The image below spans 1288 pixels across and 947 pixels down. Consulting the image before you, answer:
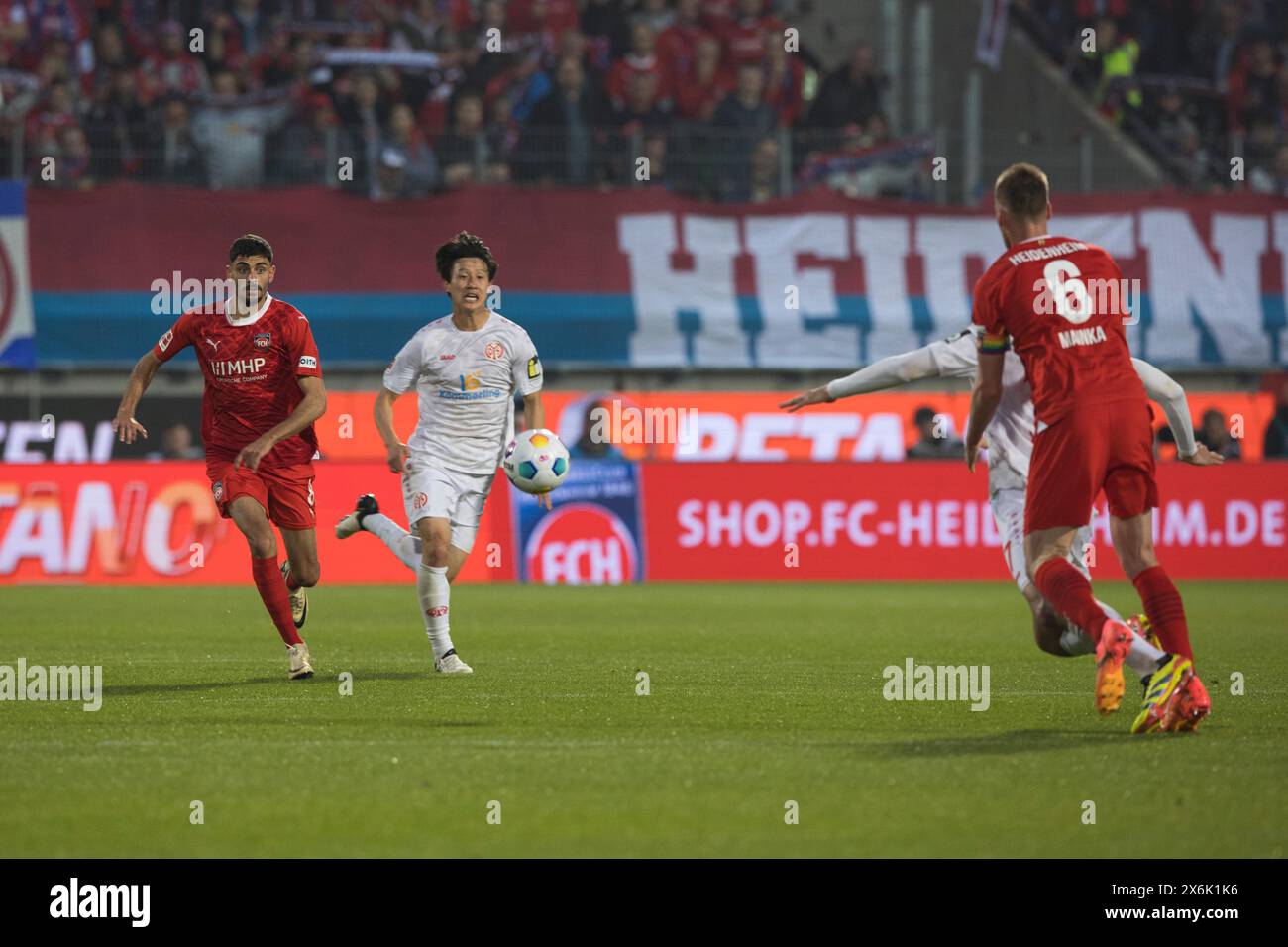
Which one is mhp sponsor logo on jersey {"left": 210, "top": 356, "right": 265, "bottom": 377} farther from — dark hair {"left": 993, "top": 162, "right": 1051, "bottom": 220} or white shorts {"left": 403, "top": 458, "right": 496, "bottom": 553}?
dark hair {"left": 993, "top": 162, "right": 1051, "bottom": 220}

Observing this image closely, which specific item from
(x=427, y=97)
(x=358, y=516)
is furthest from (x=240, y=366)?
(x=427, y=97)

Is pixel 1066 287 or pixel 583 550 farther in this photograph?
pixel 583 550

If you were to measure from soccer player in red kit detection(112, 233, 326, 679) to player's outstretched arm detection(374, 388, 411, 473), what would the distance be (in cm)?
43

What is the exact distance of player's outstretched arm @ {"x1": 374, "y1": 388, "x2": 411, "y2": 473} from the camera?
33.9 feet

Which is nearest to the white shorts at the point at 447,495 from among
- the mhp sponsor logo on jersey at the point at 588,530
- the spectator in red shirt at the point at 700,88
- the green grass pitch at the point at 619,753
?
the green grass pitch at the point at 619,753

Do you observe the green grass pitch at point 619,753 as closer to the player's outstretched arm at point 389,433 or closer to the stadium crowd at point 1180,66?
the player's outstretched arm at point 389,433

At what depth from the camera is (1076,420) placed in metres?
7.55

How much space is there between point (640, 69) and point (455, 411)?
1379 cm

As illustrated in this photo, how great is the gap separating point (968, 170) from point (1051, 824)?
18.9 meters

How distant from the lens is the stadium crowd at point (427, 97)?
22172 mm

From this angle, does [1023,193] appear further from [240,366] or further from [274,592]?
[274,592]

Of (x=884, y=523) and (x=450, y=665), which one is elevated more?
(x=884, y=523)

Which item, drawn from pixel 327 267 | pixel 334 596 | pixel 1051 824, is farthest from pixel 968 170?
pixel 1051 824
